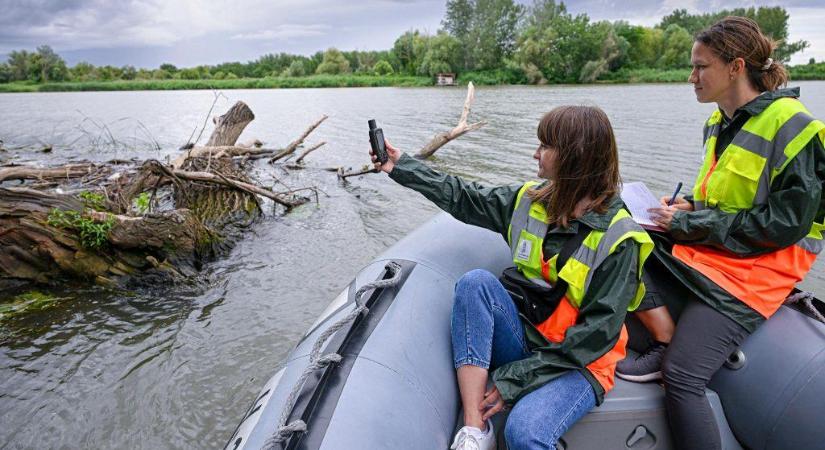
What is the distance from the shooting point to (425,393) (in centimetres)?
172

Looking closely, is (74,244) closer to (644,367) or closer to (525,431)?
(525,431)

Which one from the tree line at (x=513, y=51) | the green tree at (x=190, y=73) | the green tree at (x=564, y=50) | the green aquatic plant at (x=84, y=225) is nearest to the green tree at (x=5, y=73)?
the tree line at (x=513, y=51)

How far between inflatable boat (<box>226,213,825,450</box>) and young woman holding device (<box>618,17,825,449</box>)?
105mm

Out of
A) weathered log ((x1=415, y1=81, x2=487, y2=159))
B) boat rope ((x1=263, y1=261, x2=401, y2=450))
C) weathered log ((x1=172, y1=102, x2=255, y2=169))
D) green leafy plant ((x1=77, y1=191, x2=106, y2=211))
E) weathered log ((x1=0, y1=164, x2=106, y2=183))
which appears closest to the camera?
boat rope ((x1=263, y1=261, x2=401, y2=450))

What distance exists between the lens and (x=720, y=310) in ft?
5.72

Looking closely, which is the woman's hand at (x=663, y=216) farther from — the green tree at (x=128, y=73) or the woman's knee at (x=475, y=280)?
the green tree at (x=128, y=73)

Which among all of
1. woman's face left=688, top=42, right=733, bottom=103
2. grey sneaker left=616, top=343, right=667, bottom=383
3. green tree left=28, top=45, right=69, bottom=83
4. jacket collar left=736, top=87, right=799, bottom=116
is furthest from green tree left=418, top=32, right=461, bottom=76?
grey sneaker left=616, top=343, right=667, bottom=383

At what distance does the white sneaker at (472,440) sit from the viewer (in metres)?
1.59

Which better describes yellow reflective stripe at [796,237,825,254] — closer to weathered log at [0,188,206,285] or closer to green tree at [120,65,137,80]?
weathered log at [0,188,206,285]

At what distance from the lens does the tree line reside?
39.4 m

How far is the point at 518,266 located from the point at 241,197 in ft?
16.8

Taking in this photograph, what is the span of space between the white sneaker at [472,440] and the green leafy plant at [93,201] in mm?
4130

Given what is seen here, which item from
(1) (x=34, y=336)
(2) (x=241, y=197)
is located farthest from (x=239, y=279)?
(2) (x=241, y=197)

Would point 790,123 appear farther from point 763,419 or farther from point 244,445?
point 244,445
